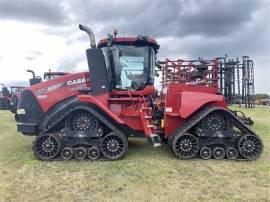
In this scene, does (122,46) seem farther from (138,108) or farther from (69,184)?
(69,184)

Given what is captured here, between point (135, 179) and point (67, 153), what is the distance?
194 centimetres

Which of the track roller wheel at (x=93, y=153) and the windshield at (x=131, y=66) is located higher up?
the windshield at (x=131, y=66)

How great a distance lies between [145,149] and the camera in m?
7.47

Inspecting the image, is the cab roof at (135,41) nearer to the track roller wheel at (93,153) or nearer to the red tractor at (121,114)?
the red tractor at (121,114)

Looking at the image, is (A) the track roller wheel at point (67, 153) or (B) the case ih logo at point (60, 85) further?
(B) the case ih logo at point (60, 85)

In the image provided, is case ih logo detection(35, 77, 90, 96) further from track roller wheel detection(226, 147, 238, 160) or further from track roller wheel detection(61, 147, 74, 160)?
track roller wheel detection(226, 147, 238, 160)

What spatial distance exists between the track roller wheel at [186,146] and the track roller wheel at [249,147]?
37.8 inches

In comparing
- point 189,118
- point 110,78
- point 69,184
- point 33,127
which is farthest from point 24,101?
point 189,118

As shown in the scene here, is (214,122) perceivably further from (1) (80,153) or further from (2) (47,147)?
(2) (47,147)

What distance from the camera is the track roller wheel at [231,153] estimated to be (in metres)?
6.45

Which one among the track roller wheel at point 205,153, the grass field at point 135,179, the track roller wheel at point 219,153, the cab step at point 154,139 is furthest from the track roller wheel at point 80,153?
the track roller wheel at point 219,153

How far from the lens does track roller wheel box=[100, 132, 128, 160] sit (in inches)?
253

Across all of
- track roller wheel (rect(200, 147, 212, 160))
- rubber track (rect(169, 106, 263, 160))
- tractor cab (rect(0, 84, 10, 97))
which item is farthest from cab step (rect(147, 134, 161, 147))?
tractor cab (rect(0, 84, 10, 97))

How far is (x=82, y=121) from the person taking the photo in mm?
6617
